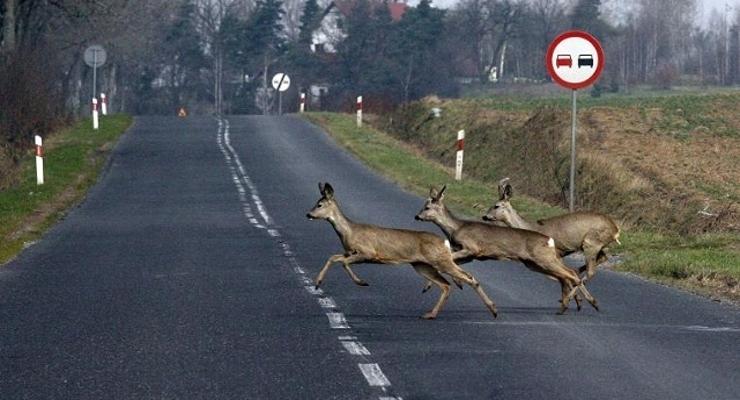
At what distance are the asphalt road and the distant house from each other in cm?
9137

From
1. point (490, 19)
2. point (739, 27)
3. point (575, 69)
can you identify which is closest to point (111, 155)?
point (575, 69)

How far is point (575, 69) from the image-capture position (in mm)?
21047

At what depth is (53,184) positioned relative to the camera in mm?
30688

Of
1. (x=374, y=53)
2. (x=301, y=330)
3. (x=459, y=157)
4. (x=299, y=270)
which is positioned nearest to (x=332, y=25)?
(x=374, y=53)

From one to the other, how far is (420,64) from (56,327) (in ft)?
284

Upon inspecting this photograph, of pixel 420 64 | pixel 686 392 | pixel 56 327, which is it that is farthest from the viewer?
pixel 420 64

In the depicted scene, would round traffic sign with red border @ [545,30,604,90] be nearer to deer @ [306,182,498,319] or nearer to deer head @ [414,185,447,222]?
deer head @ [414,185,447,222]

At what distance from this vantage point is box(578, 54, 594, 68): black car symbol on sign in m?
20.9

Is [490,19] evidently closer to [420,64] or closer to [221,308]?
[420,64]

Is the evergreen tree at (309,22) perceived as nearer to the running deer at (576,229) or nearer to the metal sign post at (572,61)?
the metal sign post at (572,61)

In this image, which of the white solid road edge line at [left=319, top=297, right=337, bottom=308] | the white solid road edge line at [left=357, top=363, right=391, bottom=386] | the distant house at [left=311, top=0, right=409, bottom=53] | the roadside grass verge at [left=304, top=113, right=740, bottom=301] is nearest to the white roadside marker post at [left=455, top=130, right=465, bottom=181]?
the roadside grass verge at [left=304, top=113, right=740, bottom=301]

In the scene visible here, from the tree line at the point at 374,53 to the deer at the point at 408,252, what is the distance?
214 ft

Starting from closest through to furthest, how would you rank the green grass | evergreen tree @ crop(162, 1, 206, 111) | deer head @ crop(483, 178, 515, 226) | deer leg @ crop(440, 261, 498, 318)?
deer leg @ crop(440, 261, 498, 318) → deer head @ crop(483, 178, 515, 226) → the green grass → evergreen tree @ crop(162, 1, 206, 111)

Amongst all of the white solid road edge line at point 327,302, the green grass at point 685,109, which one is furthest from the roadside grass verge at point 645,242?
the green grass at point 685,109
